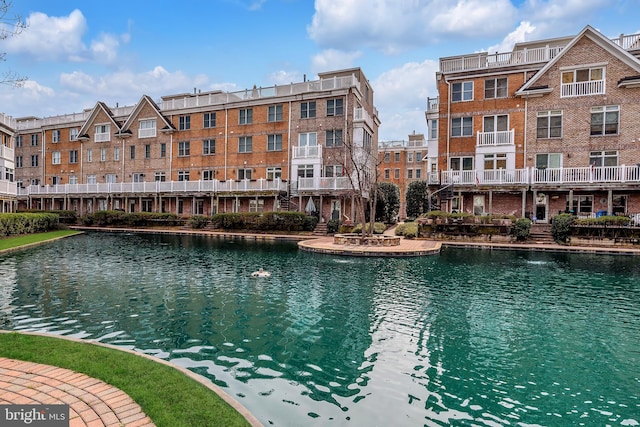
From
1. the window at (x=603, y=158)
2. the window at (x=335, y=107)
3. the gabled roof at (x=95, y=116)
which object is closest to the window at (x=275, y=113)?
the window at (x=335, y=107)

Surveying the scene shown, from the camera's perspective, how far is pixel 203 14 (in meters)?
16.0

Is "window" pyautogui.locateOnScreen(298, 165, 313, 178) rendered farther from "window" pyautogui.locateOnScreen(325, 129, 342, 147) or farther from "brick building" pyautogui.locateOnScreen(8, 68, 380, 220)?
"window" pyautogui.locateOnScreen(325, 129, 342, 147)

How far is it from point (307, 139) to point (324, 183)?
5373 millimetres

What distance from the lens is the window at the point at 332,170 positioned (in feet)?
113

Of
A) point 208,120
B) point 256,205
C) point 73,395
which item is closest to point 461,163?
point 256,205

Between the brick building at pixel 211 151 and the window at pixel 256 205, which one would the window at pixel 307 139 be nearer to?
the brick building at pixel 211 151

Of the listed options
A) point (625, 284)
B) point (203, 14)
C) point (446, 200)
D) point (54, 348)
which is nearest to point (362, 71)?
point (446, 200)

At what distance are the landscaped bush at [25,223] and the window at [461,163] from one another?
31596mm

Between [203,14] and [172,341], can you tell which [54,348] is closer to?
[172,341]

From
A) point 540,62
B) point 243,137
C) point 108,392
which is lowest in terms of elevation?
point 108,392

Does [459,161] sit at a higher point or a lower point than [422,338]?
higher

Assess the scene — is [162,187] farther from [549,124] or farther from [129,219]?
[549,124]

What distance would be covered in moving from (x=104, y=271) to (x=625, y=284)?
18.1m

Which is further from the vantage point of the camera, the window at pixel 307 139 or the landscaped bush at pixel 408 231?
the window at pixel 307 139
